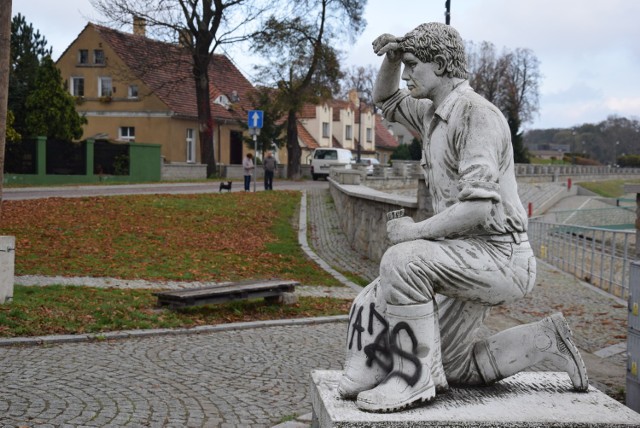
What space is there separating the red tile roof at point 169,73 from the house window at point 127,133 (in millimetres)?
2969

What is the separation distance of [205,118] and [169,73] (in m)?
9.78

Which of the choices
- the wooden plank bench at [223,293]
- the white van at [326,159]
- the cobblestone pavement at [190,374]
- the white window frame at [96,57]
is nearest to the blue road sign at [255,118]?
the white van at [326,159]

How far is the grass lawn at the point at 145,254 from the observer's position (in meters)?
9.42

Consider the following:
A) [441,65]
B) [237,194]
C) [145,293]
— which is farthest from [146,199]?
[441,65]

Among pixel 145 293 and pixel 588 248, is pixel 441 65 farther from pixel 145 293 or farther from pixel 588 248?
pixel 588 248

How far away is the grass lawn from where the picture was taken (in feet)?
30.9

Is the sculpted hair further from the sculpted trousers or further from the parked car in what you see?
the parked car

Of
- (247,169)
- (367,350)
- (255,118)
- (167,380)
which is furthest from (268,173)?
(367,350)

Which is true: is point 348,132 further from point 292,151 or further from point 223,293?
point 223,293

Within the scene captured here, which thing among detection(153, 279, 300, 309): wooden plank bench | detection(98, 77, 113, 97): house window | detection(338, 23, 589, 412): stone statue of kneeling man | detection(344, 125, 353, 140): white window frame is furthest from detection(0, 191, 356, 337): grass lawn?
detection(344, 125, 353, 140): white window frame

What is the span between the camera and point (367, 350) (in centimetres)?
389

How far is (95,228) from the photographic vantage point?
17.7 metres

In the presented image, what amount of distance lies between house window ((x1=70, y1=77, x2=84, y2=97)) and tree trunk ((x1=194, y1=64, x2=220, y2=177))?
40.0ft

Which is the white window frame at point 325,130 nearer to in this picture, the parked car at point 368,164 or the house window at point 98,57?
the parked car at point 368,164
